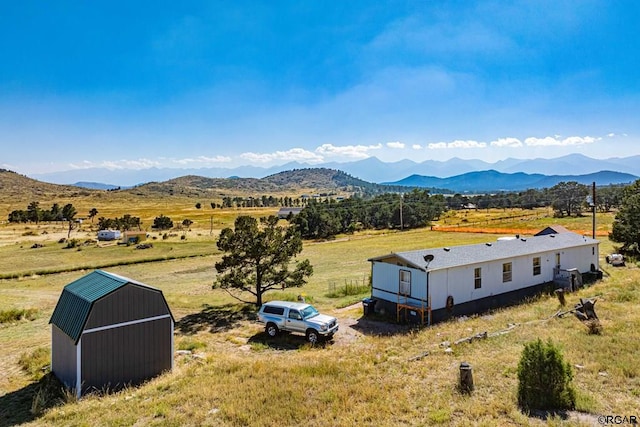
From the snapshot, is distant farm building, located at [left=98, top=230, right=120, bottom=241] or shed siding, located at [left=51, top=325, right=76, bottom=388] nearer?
shed siding, located at [left=51, top=325, right=76, bottom=388]

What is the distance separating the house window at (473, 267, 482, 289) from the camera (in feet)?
74.9

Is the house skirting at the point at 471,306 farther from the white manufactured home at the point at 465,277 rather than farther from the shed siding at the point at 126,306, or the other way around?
the shed siding at the point at 126,306

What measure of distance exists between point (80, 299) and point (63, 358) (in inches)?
83.1

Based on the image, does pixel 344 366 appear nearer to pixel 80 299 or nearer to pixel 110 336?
pixel 110 336

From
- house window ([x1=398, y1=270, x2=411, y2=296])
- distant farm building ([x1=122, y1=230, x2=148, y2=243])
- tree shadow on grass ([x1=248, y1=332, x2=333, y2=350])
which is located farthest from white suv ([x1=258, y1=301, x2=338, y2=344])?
distant farm building ([x1=122, y1=230, x2=148, y2=243])

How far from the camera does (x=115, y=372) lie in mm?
13922

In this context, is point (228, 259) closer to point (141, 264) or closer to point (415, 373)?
point (415, 373)

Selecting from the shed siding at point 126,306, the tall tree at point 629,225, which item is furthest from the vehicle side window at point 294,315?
the tall tree at point 629,225

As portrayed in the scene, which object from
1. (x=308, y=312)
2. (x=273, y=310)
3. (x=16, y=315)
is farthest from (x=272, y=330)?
(x=16, y=315)

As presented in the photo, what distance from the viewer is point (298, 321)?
18969 mm

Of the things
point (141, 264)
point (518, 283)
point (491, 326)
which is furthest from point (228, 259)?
point (141, 264)

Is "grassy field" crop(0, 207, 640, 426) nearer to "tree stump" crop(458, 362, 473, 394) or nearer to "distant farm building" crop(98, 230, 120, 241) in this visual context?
"tree stump" crop(458, 362, 473, 394)

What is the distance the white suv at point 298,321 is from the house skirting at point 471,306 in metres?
4.72

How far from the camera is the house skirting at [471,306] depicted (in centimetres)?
2125
